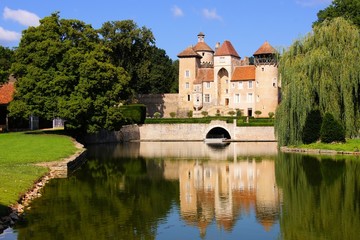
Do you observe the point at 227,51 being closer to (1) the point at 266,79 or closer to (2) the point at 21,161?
(1) the point at 266,79

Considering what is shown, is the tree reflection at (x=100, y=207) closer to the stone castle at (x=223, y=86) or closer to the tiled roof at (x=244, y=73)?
the stone castle at (x=223, y=86)

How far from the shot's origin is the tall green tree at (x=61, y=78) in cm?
3722

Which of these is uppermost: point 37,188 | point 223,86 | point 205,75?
point 205,75

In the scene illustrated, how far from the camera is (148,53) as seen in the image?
61.5 meters

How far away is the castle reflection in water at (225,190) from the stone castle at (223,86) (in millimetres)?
32794

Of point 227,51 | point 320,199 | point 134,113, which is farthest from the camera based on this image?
point 227,51

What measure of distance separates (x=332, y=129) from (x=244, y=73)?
33.2 metres

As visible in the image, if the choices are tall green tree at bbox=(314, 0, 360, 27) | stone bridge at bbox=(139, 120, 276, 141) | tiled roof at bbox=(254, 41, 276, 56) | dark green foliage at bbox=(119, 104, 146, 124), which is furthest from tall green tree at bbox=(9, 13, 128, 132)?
tiled roof at bbox=(254, 41, 276, 56)

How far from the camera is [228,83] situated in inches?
2621

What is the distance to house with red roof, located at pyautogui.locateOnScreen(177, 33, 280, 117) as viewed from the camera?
202 ft

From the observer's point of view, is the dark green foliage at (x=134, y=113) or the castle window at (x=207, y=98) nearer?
the dark green foliage at (x=134, y=113)

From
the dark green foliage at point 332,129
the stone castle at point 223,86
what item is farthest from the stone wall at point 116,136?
the dark green foliage at point 332,129

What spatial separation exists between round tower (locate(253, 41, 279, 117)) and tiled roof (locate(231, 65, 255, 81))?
1.92 metres

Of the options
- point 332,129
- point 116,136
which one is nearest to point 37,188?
point 332,129
